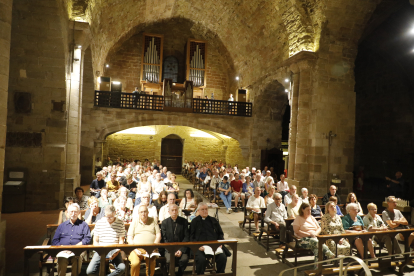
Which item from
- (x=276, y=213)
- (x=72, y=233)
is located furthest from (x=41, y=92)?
(x=276, y=213)

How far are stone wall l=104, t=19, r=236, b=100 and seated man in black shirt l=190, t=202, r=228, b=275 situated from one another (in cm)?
1457

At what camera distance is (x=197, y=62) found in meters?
17.7

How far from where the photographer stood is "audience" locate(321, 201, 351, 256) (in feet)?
14.7

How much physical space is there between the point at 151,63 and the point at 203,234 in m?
14.8

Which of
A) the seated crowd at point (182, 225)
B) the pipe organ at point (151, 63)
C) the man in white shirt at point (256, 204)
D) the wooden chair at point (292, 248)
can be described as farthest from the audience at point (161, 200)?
the pipe organ at point (151, 63)

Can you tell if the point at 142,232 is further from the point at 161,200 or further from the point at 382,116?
the point at 382,116

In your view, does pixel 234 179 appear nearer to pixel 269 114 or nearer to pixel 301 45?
pixel 301 45

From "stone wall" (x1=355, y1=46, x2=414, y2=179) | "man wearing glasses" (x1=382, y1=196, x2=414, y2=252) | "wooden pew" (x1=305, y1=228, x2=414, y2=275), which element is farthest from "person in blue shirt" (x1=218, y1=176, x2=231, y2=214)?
"stone wall" (x1=355, y1=46, x2=414, y2=179)

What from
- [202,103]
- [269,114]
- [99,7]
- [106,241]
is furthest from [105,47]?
[106,241]

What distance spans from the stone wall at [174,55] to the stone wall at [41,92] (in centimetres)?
908

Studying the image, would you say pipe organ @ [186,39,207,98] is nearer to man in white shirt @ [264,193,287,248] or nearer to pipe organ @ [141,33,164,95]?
pipe organ @ [141,33,164,95]

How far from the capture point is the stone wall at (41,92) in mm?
7633

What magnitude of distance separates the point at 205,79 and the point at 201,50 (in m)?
1.95

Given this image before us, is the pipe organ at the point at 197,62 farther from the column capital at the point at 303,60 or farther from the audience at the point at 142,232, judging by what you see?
the audience at the point at 142,232
